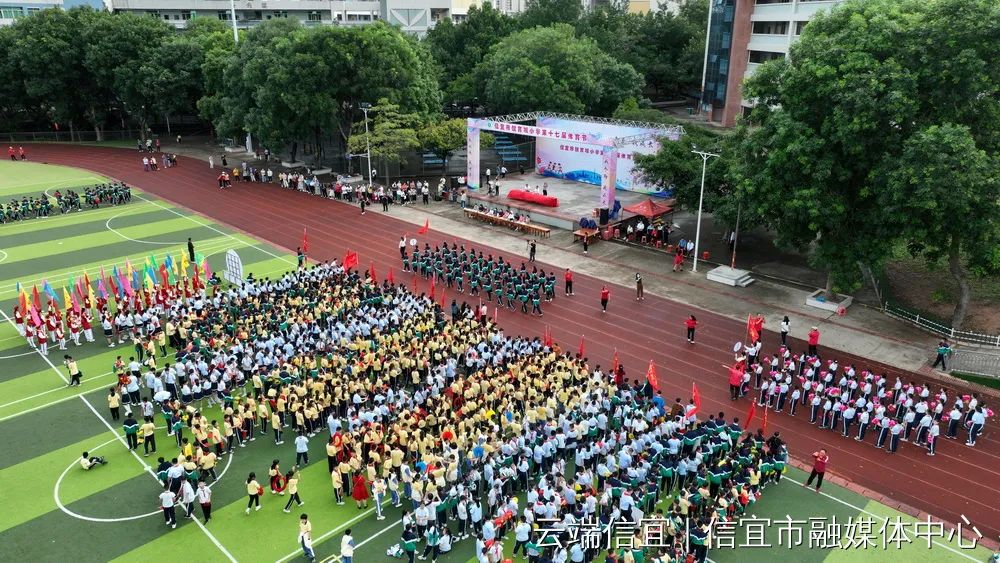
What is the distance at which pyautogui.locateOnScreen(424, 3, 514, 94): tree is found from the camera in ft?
217

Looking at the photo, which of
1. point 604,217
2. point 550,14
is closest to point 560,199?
point 604,217

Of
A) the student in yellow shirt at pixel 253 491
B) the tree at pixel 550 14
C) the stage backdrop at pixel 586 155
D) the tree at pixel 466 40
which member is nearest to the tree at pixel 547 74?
the stage backdrop at pixel 586 155

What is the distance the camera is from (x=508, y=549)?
14.4 m

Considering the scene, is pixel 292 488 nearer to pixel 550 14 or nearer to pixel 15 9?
pixel 550 14

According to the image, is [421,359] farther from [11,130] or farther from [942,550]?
[11,130]

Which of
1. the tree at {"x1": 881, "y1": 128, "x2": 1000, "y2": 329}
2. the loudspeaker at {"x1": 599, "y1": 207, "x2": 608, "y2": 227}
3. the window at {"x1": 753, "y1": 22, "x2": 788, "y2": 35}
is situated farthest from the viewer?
the window at {"x1": 753, "y1": 22, "x2": 788, "y2": 35}

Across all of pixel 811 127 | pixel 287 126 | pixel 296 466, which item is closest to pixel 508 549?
pixel 296 466

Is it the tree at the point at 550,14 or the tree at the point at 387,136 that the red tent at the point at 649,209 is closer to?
the tree at the point at 387,136

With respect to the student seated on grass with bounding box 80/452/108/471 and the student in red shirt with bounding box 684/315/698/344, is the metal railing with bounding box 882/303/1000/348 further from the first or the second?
the student seated on grass with bounding box 80/452/108/471

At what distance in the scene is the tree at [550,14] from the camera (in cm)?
7131

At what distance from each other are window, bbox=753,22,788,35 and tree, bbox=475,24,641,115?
1140 cm

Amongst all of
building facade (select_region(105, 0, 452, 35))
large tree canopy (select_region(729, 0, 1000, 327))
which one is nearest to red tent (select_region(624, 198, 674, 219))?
large tree canopy (select_region(729, 0, 1000, 327))

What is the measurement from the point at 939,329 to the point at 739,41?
133 ft

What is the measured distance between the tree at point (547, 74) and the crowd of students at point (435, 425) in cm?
3139
